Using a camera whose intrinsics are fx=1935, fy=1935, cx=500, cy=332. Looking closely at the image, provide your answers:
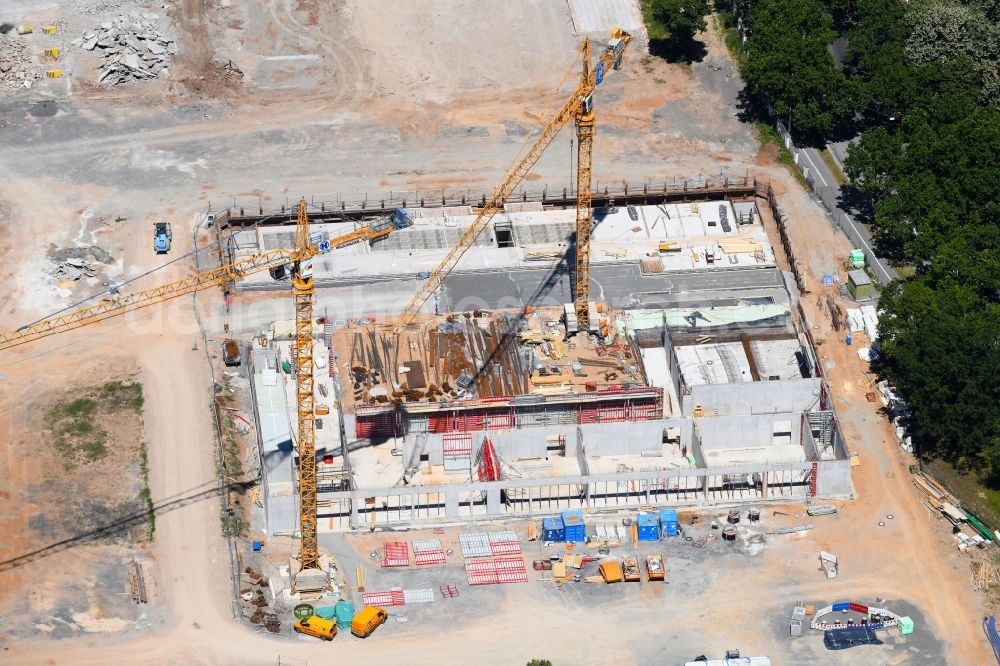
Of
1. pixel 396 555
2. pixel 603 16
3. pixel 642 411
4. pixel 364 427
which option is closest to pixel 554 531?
pixel 396 555

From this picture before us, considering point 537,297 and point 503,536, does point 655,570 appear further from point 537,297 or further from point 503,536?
point 537,297

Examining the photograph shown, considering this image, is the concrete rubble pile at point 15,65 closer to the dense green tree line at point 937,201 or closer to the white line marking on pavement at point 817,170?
the white line marking on pavement at point 817,170

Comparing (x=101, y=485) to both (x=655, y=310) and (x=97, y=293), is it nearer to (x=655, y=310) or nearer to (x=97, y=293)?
(x=97, y=293)

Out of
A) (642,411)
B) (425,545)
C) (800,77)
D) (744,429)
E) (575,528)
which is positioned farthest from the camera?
(800,77)

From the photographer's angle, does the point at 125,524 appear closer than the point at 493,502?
Yes

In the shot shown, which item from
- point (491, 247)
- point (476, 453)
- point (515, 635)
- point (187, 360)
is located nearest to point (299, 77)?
point (491, 247)

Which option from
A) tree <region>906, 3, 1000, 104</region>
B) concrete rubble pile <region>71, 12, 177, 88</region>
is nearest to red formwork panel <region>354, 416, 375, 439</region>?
concrete rubble pile <region>71, 12, 177, 88</region>

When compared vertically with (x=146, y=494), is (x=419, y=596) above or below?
below
